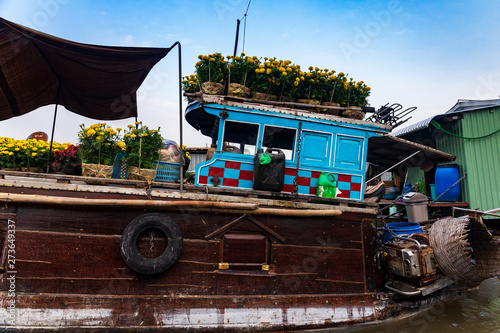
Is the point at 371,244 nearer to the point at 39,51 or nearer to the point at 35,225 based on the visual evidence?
the point at 35,225

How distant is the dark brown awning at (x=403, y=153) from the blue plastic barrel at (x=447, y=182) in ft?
6.85

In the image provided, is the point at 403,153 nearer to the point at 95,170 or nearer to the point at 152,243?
the point at 152,243

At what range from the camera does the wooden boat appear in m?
4.01

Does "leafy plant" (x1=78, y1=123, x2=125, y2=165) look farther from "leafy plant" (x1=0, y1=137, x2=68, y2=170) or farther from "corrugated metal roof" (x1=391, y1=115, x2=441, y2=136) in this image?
"corrugated metal roof" (x1=391, y1=115, x2=441, y2=136)

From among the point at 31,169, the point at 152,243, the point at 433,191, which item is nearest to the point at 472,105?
the point at 433,191

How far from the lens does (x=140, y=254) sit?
421 centimetres

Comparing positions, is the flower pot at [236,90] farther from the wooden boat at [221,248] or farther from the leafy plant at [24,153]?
the leafy plant at [24,153]

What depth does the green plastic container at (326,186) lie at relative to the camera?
5.18 meters

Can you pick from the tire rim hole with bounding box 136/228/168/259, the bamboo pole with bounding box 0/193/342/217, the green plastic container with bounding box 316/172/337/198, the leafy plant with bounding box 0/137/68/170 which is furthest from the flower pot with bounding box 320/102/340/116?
the leafy plant with bounding box 0/137/68/170

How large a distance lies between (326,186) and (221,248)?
2115 mm

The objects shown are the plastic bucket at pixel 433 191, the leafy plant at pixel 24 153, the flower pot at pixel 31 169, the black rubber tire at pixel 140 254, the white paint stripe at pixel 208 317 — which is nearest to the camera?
the white paint stripe at pixel 208 317

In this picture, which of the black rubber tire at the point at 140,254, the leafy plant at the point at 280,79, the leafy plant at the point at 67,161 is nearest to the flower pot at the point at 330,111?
the leafy plant at the point at 280,79

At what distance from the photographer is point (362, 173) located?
547cm

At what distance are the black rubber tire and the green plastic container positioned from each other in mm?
2484
